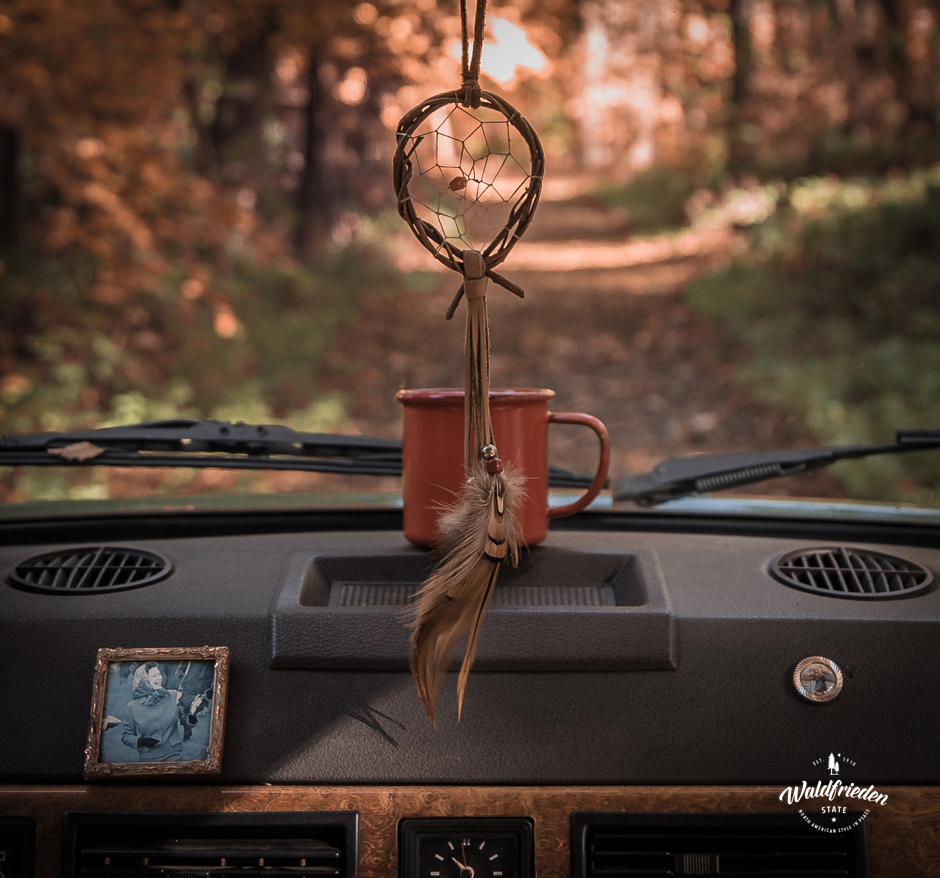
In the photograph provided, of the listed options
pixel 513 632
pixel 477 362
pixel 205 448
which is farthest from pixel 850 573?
pixel 205 448

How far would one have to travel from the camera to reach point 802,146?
12305 millimetres

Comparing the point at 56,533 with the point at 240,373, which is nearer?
the point at 56,533

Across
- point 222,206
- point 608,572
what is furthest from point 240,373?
point 608,572

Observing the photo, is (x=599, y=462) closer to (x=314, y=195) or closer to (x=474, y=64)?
(x=474, y=64)

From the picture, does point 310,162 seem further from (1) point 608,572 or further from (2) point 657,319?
(1) point 608,572

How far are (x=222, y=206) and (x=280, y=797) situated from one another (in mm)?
6038

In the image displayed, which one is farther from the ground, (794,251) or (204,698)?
(794,251)

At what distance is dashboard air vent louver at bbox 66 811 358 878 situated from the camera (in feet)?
4.92

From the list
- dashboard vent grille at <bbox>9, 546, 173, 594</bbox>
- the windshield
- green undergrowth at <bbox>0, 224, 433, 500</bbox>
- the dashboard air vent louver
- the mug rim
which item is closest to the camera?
the dashboard air vent louver

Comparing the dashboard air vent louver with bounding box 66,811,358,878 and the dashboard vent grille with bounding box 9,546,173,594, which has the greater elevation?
the dashboard vent grille with bounding box 9,546,173,594

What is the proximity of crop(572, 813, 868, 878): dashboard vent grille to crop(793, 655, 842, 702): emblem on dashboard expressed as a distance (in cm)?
20

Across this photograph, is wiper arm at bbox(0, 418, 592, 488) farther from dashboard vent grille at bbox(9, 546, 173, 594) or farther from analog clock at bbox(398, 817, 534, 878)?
analog clock at bbox(398, 817, 534, 878)

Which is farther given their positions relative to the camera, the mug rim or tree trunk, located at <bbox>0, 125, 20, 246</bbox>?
tree trunk, located at <bbox>0, 125, 20, 246</bbox>

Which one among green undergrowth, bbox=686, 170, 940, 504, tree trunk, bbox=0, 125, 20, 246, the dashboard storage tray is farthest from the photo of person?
tree trunk, bbox=0, 125, 20, 246
